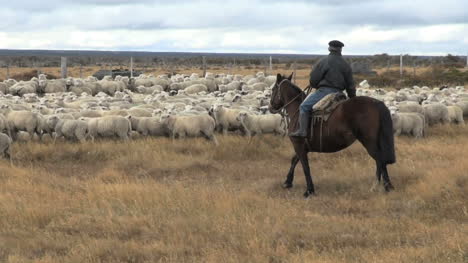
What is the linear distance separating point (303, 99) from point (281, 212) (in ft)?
10.6

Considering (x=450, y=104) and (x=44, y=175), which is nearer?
(x=44, y=175)

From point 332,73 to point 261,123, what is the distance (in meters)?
6.71

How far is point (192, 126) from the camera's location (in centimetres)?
1681

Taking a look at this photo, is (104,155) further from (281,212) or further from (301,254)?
(301,254)

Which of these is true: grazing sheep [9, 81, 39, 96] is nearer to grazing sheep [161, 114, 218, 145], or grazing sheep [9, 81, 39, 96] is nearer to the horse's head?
grazing sheep [161, 114, 218, 145]

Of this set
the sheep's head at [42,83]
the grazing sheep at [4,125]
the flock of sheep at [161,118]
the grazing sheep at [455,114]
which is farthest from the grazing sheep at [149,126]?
the sheep's head at [42,83]

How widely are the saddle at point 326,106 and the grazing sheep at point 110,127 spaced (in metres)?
7.12

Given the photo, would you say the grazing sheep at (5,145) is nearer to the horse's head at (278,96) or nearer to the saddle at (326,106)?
the horse's head at (278,96)

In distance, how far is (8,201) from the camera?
9.48 metres

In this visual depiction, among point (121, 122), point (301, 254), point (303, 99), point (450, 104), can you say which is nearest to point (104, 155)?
point (121, 122)

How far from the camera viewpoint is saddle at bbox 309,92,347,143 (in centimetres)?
1085

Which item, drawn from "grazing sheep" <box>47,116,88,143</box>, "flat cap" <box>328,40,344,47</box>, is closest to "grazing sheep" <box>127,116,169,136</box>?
"grazing sheep" <box>47,116,88,143</box>

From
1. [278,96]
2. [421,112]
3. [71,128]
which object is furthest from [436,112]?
[71,128]

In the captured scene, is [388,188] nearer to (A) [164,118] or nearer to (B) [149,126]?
(A) [164,118]
